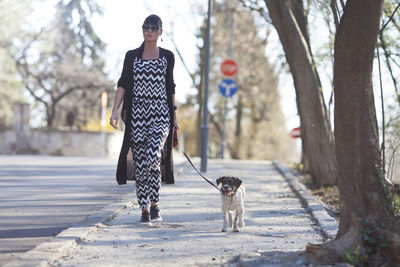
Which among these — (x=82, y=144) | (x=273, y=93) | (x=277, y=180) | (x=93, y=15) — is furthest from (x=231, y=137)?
(x=277, y=180)

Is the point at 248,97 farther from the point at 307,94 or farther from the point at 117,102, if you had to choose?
the point at 117,102

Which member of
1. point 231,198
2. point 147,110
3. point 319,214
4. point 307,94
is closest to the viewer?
point 231,198

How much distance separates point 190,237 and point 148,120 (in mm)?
1430

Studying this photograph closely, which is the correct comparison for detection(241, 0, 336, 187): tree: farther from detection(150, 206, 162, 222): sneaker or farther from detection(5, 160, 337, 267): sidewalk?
detection(150, 206, 162, 222): sneaker

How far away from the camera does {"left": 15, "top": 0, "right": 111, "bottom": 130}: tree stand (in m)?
42.2

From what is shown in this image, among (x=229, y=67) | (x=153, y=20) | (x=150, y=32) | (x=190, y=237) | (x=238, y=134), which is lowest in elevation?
(x=190, y=237)

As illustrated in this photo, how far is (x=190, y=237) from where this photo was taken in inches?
270

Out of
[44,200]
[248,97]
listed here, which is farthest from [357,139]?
[248,97]

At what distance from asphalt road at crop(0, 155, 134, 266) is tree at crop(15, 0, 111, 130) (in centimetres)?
2541

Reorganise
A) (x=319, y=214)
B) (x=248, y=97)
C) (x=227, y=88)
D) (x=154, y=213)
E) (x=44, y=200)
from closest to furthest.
Result: (x=154, y=213) < (x=319, y=214) < (x=44, y=200) < (x=227, y=88) < (x=248, y=97)

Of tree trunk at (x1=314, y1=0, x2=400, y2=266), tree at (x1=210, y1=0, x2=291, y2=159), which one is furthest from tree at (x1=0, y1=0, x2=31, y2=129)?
tree trunk at (x1=314, y1=0, x2=400, y2=266)

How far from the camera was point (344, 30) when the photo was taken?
5.47 metres

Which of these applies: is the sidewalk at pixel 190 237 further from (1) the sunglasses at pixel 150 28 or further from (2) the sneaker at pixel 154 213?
(1) the sunglasses at pixel 150 28

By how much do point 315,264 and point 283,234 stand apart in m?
2.04
